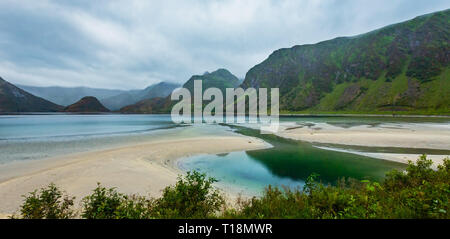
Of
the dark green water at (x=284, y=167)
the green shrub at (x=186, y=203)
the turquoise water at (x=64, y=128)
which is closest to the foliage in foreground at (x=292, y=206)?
the green shrub at (x=186, y=203)

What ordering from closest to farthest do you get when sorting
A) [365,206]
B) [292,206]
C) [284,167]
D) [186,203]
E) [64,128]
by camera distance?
[365,206]
[292,206]
[186,203]
[284,167]
[64,128]

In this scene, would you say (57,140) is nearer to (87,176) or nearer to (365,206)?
(87,176)

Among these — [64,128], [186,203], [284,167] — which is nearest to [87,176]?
[186,203]

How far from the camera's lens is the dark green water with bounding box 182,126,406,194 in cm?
1514

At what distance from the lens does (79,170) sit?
15891 millimetres

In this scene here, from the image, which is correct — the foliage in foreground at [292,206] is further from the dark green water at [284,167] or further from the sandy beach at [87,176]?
the dark green water at [284,167]

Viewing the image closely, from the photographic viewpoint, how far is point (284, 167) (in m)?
18.7

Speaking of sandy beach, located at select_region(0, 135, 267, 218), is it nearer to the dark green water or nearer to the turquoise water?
the dark green water

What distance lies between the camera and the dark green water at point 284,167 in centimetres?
1514
